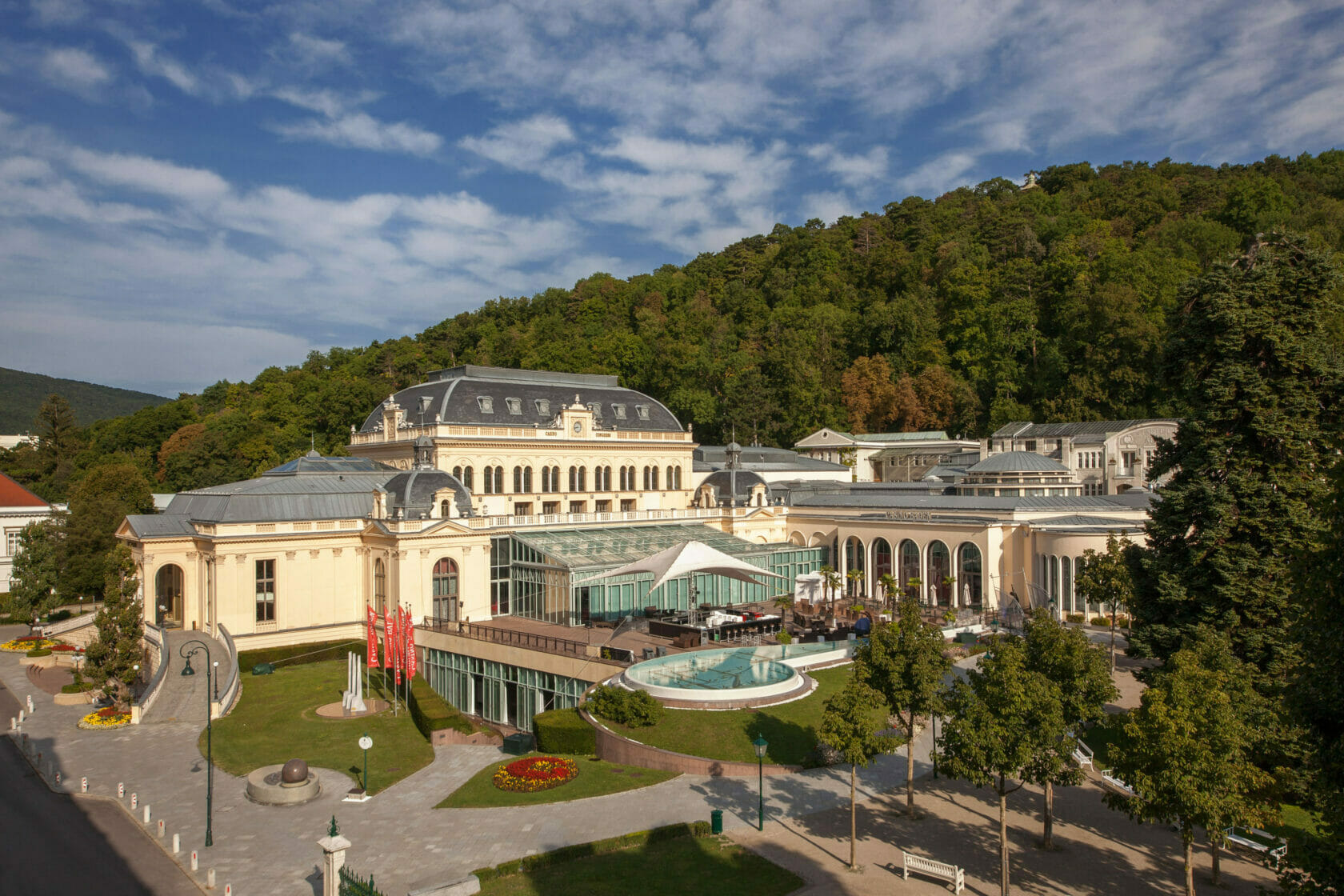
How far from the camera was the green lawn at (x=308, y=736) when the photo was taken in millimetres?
27766

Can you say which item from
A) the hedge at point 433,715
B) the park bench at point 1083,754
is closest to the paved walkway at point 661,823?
the park bench at point 1083,754

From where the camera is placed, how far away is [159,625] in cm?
4225

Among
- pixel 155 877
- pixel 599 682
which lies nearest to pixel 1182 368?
pixel 599 682

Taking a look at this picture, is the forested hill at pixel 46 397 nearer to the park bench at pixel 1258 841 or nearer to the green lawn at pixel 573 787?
the green lawn at pixel 573 787

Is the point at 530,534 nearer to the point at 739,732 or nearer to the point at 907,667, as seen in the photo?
the point at 739,732

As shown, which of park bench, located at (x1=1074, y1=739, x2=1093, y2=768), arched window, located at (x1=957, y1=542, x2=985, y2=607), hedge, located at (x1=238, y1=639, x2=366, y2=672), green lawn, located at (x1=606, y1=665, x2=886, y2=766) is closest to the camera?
park bench, located at (x1=1074, y1=739, x2=1093, y2=768)

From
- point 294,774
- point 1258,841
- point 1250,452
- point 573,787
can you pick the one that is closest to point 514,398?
point 294,774

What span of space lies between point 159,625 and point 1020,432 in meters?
60.7

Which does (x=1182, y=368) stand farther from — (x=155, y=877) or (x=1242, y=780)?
(x=155, y=877)

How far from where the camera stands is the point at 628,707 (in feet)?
89.8

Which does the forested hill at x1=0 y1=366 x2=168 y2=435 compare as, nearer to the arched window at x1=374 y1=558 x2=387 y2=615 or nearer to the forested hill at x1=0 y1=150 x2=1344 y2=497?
the forested hill at x1=0 y1=150 x2=1344 y2=497

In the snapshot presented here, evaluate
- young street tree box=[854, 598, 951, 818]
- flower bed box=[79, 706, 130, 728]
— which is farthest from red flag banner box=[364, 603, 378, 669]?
young street tree box=[854, 598, 951, 818]

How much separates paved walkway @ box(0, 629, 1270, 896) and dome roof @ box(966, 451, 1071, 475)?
1197 inches

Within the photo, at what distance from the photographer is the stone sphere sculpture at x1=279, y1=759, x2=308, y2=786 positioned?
24734 mm
